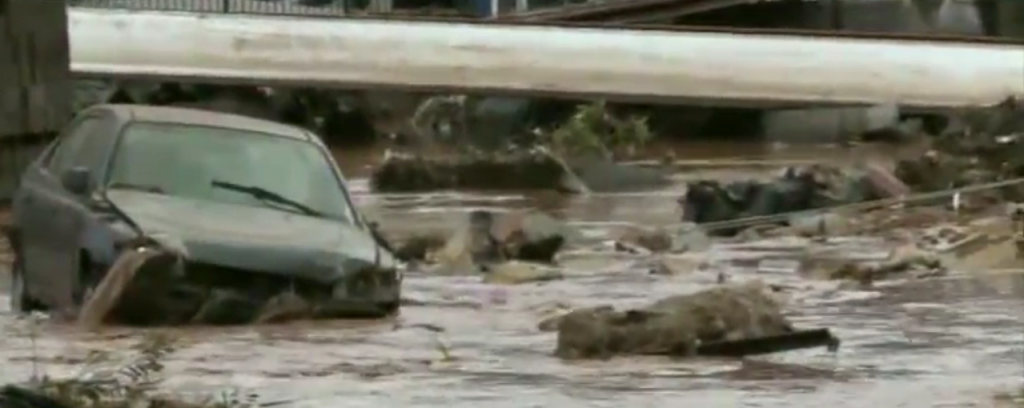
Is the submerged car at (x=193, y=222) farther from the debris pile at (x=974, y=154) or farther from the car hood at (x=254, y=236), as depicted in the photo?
the debris pile at (x=974, y=154)

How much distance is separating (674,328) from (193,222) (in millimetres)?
2780

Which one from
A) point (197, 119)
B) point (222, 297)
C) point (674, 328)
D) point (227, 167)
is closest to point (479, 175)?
point (197, 119)

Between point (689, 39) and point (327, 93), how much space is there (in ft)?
17.5

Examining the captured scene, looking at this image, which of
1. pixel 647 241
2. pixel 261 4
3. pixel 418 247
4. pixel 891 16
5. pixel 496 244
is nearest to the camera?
pixel 496 244

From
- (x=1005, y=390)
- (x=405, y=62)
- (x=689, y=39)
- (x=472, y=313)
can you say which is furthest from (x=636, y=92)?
(x=1005, y=390)

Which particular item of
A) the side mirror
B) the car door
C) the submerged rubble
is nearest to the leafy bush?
the car door

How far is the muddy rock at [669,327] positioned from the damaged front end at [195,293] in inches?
56.7

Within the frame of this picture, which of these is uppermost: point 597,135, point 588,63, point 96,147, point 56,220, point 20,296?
point 96,147

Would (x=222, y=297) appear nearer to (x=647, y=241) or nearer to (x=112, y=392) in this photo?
(x=112, y=392)

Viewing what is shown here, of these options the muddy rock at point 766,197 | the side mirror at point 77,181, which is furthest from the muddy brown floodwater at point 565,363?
the muddy rock at point 766,197

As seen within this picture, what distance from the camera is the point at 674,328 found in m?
12.0

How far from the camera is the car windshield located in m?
13.9

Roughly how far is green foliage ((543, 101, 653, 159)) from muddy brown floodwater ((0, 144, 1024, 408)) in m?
11.0

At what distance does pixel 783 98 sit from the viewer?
96.2ft
